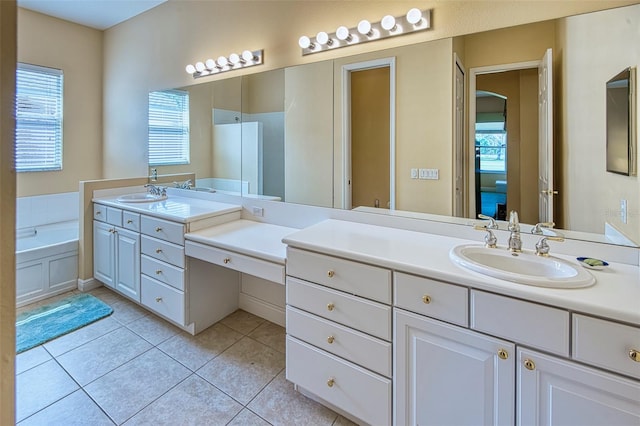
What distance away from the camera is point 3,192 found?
456 millimetres

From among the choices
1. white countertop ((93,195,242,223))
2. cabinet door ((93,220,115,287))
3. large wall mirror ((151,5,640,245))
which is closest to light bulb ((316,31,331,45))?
large wall mirror ((151,5,640,245))

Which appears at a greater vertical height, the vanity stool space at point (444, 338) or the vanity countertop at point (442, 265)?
the vanity countertop at point (442, 265)

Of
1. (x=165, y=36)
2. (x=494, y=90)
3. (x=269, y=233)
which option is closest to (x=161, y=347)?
(x=269, y=233)

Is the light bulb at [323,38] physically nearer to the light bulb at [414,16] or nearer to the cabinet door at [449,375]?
the light bulb at [414,16]

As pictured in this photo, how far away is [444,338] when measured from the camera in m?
1.25

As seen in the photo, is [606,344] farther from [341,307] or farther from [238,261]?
[238,261]

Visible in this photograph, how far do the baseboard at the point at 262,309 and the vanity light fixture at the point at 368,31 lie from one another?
6.44ft

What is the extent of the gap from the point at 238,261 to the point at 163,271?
823 millimetres

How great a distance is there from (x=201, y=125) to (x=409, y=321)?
258 cm

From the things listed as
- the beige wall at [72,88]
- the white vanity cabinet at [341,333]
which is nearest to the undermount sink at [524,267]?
the white vanity cabinet at [341,333]

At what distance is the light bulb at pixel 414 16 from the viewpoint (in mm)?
1744

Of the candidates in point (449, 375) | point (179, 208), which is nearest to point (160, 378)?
point (179, 208)

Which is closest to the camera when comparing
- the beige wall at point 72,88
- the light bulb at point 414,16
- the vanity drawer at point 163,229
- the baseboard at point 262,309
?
the light bulb at point 414,16

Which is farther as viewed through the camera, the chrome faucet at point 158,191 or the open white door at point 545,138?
the chrome faucet at point 158,191
